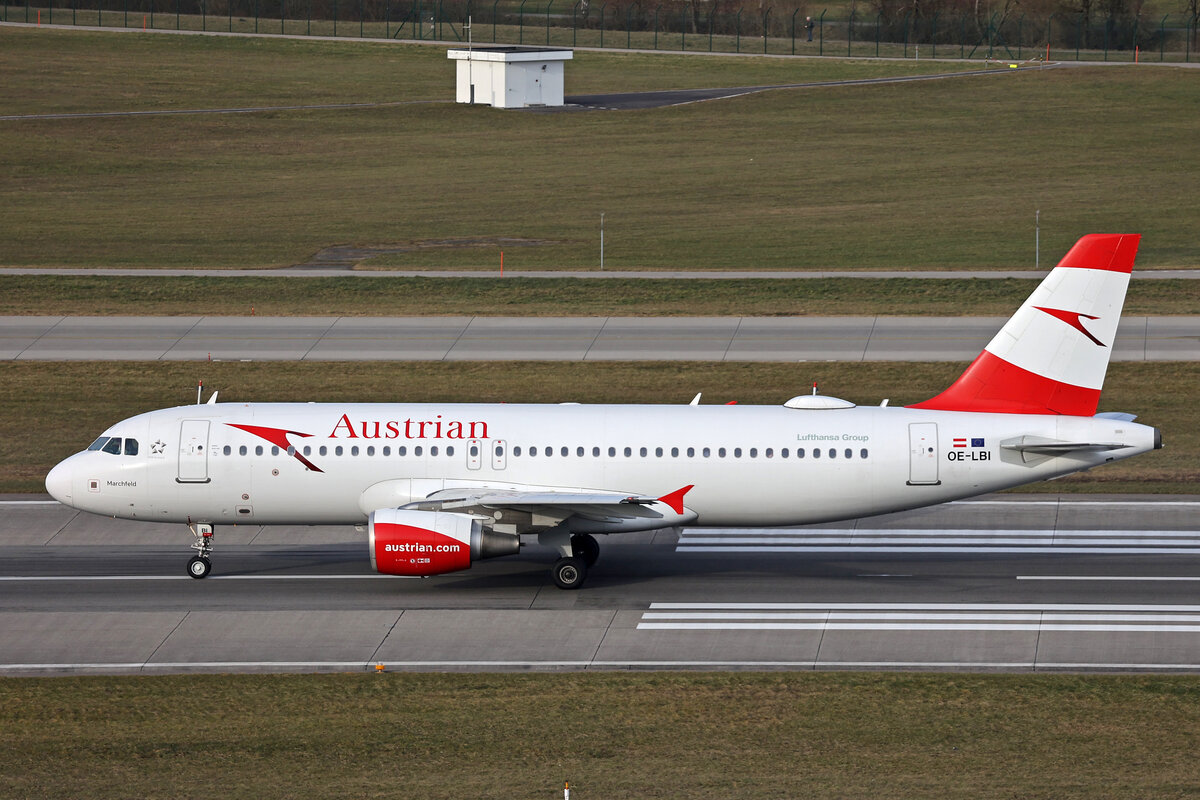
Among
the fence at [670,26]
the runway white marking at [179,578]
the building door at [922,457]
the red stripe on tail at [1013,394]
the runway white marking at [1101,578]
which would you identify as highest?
the fence at [670,26]

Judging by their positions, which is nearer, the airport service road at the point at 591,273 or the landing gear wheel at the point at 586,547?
the landing gear wheel at the point at 586,547

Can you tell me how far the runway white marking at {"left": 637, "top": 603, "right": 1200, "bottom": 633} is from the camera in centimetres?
3061

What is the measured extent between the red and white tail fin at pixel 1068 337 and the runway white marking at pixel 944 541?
15.4 ft

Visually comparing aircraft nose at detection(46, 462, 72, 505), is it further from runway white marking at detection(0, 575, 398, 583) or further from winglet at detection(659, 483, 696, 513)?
winglet at detection(659, 483, 696, 513)

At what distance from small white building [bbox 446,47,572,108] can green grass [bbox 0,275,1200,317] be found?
52.3 meters

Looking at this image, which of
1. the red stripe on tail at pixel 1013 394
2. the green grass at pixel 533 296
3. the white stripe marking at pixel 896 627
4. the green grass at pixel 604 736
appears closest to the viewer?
the green grass at pixel 604 736

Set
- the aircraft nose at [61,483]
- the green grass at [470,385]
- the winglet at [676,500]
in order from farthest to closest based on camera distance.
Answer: the green grass at [470,385], the aircraft nose at [61,483], the winglet at [676,500]

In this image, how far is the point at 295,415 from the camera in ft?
109

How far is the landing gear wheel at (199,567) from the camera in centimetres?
3425

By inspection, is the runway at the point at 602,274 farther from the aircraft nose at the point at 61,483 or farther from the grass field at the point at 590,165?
the aircraft nose at the point at 61,483

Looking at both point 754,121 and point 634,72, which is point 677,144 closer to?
point 754,121

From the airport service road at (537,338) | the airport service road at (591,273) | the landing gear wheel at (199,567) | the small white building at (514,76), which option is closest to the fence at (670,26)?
the small white building at (514,76)

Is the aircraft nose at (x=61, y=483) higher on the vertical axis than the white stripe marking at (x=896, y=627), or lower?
higher

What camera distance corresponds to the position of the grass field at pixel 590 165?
7725 cm
